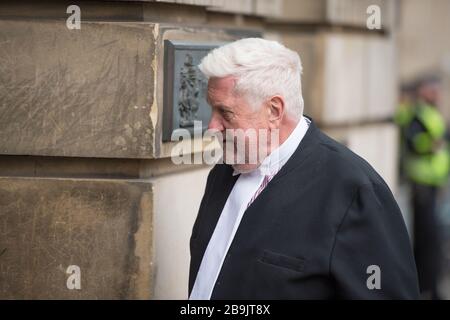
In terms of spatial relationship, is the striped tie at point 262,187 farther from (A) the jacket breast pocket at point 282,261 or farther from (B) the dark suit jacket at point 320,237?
(A) the jacket breast pocket at point 282,261

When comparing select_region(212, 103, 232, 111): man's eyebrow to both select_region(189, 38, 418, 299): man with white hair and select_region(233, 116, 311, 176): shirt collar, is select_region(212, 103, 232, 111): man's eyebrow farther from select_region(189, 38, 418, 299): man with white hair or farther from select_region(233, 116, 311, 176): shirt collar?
select_region(233, 116, 311, 176): shirt collar

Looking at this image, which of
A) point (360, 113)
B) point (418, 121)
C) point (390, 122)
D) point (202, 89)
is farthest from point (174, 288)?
point (418, 121)

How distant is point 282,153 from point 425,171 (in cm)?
646

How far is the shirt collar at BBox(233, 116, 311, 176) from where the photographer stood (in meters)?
3.07

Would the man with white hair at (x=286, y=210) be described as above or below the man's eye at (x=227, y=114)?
below

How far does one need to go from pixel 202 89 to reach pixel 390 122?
404cm

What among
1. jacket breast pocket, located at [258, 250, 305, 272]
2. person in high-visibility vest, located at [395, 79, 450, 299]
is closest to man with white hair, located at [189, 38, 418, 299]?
jacket breast pocket, located at [258, 250, 305, 272]

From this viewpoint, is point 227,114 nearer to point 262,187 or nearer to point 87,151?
point 262,187

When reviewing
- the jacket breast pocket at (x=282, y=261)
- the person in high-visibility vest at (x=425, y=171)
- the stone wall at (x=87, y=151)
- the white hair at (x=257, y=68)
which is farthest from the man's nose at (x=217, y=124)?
the person in high-visibility vest at (x=425, y=171)

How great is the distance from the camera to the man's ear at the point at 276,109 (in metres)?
3.05

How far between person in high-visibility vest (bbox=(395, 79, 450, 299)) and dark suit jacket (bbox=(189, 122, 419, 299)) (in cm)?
581

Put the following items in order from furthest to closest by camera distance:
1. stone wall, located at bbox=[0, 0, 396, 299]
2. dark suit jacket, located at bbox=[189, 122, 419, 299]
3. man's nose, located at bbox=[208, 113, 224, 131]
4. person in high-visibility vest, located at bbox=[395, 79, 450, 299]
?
person in high-visibility vest, located at bbox=[395, 79, 450, 299]
stone wall, located at bbox=[0, 0, 396, 299]
man's nose, located at bbox=[208, 113, 224, 131]
dark suit jacket, located at bbox=[189, 122, 419, 299]


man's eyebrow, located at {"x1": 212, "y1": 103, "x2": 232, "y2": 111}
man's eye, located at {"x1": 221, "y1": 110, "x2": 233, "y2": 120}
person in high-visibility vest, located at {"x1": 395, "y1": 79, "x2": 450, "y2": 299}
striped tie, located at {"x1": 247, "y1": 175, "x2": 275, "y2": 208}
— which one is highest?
man's eyebrow, located at {"x1": 212, "y1": 103, "x2": 232, "y2": 111}

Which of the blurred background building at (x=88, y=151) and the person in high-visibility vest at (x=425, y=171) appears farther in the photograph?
the person in high-visibility vest at (x=425, y=171)
